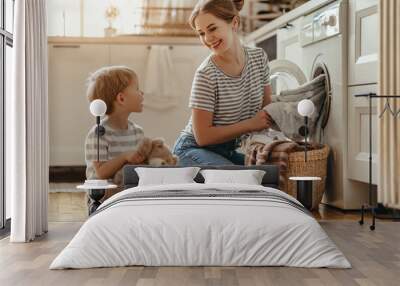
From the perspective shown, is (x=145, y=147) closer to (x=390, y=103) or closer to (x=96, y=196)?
(x=96, y=196)

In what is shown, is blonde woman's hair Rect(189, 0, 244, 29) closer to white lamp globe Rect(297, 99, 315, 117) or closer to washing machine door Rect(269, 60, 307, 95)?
washing machine door Rect(269, 60, 307, 95)

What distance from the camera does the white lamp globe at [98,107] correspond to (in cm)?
679

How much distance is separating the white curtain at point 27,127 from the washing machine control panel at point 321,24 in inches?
99.1

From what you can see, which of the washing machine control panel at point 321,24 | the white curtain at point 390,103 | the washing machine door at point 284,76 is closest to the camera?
the white curtain at point 390,103

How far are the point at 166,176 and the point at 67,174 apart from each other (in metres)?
1.31

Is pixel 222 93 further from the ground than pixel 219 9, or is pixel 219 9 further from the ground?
pixel 219 9

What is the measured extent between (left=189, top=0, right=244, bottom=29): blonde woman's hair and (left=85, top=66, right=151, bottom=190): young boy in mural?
0.76 m

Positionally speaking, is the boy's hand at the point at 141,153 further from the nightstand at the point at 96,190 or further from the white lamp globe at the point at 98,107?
the nightstand at the point at 96,190

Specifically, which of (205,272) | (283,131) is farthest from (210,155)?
(205,272)

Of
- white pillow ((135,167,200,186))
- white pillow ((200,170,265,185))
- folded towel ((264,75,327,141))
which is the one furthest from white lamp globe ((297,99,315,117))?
white pillow ((135,167,200,186))

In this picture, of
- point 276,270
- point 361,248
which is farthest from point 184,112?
point 276,270

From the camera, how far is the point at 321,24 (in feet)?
23.7

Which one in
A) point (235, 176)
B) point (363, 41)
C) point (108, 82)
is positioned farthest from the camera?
point (108, 82)

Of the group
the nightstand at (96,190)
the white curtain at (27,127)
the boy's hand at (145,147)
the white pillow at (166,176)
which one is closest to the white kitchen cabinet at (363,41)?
the white pillow at (166,176)
